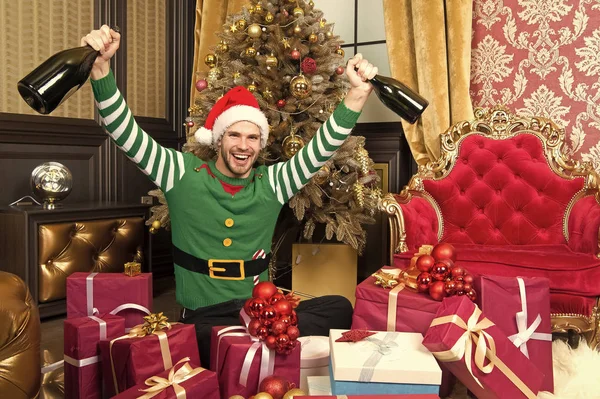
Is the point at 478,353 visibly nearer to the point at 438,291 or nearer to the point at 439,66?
the point at 438,291

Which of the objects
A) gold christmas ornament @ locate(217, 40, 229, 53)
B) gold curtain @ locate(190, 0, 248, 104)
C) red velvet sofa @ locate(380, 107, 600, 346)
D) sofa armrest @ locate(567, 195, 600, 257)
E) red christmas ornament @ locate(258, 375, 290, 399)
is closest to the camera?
red christmas ornament @ locate(258, 375, 290, 399)

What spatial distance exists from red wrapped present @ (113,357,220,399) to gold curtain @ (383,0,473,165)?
2.32m

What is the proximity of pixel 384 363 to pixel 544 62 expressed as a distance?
252cm

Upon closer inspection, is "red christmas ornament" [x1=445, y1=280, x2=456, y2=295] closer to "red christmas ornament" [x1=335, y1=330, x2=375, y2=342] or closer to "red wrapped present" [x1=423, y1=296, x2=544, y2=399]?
"red wrapped present" [x1=423, y1=296, x2=544, y2=399]

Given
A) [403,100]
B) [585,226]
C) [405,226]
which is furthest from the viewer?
[405,226]

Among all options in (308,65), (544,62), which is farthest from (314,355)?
(544,62)

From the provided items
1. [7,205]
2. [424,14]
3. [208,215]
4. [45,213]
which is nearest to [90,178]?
[7,205]

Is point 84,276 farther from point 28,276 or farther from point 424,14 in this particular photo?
point 424,14

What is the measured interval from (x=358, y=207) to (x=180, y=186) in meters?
1.24

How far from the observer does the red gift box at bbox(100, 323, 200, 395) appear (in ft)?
4.95

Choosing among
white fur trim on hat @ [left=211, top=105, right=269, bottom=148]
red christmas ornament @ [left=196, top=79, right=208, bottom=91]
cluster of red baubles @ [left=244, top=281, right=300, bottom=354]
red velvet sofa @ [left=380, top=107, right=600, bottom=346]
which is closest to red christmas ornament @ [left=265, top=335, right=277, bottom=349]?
cluster of red baubles @ [left=244, top=281, right=300, bottom=354]

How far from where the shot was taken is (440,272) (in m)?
1.81

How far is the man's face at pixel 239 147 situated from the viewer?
6.72 ft

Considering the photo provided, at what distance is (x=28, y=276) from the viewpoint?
9.31ft
